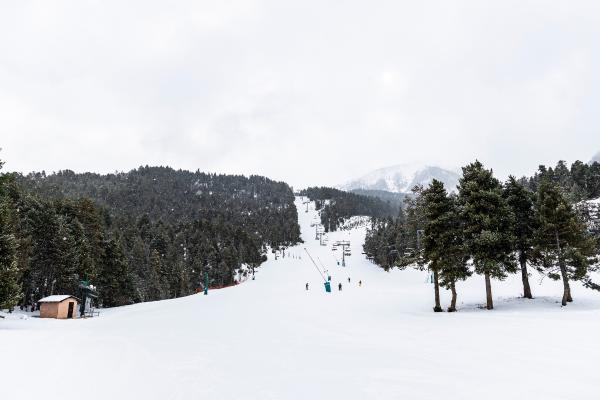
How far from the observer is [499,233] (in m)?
29.3

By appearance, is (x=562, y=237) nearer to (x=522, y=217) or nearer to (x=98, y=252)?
(x=522, y=217)

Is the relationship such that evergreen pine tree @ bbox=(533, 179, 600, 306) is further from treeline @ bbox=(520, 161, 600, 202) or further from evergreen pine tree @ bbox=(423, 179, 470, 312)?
treeline @ bbox=(520, 161, 600, 202)

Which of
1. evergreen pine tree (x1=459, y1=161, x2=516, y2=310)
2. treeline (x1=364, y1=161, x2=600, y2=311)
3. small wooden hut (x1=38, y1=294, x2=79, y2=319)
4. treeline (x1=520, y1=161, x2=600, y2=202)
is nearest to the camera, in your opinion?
treeline (x1=364, y1=161, x2=600, y2=311)

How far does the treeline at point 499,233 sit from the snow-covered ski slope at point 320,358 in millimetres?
3748

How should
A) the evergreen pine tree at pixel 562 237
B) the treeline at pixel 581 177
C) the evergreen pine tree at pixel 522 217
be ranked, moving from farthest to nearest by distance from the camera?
the treeline at pixel 581 177, the evergreen pine tree at pixel 522 217, the evergreen pine tree at pixel 562 237

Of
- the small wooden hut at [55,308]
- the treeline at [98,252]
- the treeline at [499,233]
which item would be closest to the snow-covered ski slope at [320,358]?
the treeline at [499,233]

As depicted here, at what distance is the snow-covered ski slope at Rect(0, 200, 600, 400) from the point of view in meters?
10.1

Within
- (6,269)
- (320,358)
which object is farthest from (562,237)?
(6,269)

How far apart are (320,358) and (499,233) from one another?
2155 centimetres

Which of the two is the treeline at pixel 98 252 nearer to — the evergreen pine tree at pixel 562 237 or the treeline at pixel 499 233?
the treeline at pixel 499 233

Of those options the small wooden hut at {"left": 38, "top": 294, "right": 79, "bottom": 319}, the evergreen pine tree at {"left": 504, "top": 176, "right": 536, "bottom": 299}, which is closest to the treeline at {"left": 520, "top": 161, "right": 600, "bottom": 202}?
the evergreen pine tree at {"left": 504, "top": 176, "right": 536, "bottom": 299}

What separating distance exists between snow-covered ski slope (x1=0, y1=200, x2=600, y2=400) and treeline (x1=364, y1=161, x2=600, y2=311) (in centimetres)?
375

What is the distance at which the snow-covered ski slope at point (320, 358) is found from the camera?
10.1 m

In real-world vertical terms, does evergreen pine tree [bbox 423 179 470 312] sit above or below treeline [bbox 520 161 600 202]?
below
